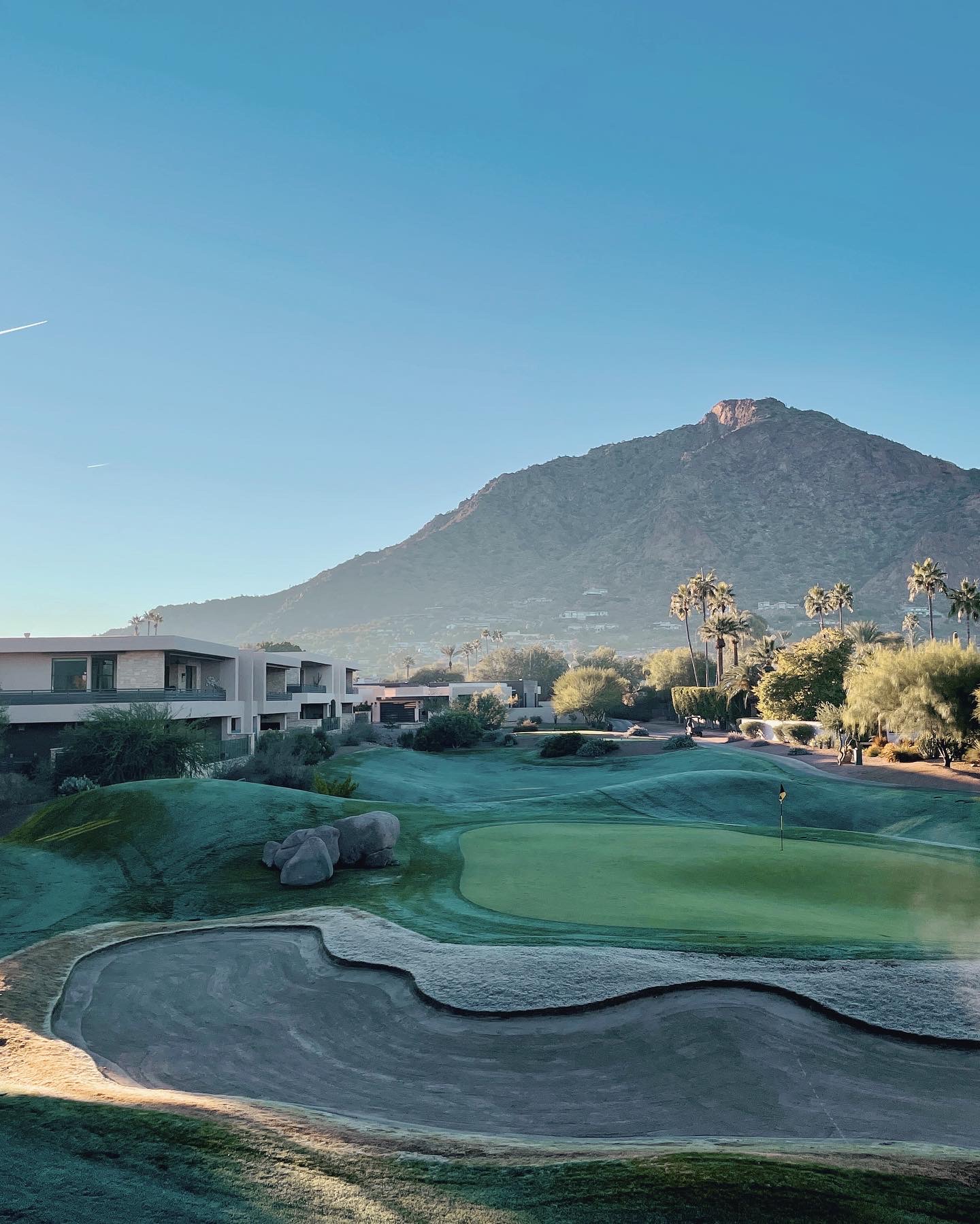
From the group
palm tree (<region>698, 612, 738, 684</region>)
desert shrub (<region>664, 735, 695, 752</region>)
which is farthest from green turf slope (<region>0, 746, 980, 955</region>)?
palm tree (<region>698, 612, 738, 684</region>)

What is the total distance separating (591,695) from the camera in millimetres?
97875

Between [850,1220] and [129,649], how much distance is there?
41925 millimetres

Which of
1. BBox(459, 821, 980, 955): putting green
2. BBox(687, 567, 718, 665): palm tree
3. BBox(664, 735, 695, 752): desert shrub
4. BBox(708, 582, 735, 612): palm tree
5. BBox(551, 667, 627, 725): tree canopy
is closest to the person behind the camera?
BBox(459, 821, 980, 955): putting green

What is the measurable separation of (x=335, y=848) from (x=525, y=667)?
404ft

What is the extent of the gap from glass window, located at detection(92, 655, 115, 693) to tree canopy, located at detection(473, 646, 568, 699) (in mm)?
95162

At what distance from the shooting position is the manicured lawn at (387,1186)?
5574 millimetres

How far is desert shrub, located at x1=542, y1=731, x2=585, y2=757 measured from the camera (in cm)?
6384

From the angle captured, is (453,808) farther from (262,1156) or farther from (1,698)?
(262,1156)

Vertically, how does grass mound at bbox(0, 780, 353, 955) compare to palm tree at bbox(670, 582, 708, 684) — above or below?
below

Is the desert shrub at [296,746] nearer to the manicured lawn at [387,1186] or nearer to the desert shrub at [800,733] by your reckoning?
the desert shrub at [800,733]

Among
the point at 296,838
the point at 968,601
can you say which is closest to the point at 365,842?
the point at 296,838

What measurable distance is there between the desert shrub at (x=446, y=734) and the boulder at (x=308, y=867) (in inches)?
1998

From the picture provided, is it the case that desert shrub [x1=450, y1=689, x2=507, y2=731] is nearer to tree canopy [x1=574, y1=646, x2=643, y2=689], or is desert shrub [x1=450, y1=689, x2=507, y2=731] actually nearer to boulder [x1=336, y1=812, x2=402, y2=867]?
tree canopy [x1=574, y1=646, x2=643, y2=689]

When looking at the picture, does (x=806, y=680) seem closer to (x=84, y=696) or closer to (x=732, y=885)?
(x=84, y=696)
